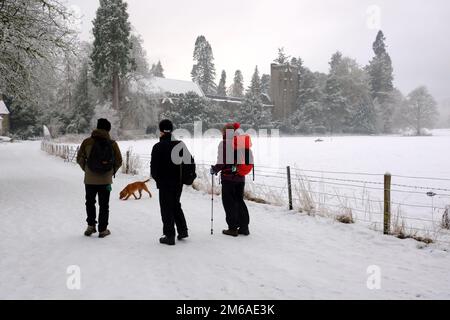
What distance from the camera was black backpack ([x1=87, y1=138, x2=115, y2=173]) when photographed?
242 inches

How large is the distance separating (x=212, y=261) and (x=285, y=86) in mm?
74921

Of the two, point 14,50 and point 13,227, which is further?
point 14,50

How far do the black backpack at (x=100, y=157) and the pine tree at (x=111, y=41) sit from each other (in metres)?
38.9

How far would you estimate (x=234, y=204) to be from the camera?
6.65 meters

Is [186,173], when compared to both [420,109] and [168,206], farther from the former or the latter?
[420,109]

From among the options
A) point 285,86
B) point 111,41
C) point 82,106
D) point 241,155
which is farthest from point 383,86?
point 241,155

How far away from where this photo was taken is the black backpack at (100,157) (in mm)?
6156

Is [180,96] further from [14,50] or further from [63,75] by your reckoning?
[14,50]

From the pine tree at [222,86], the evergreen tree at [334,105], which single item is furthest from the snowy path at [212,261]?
the pine tree at [222,86]

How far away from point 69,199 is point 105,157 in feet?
16.6

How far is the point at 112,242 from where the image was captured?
6.20 m

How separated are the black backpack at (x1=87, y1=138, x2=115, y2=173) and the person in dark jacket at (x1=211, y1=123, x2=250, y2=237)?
1863mm
